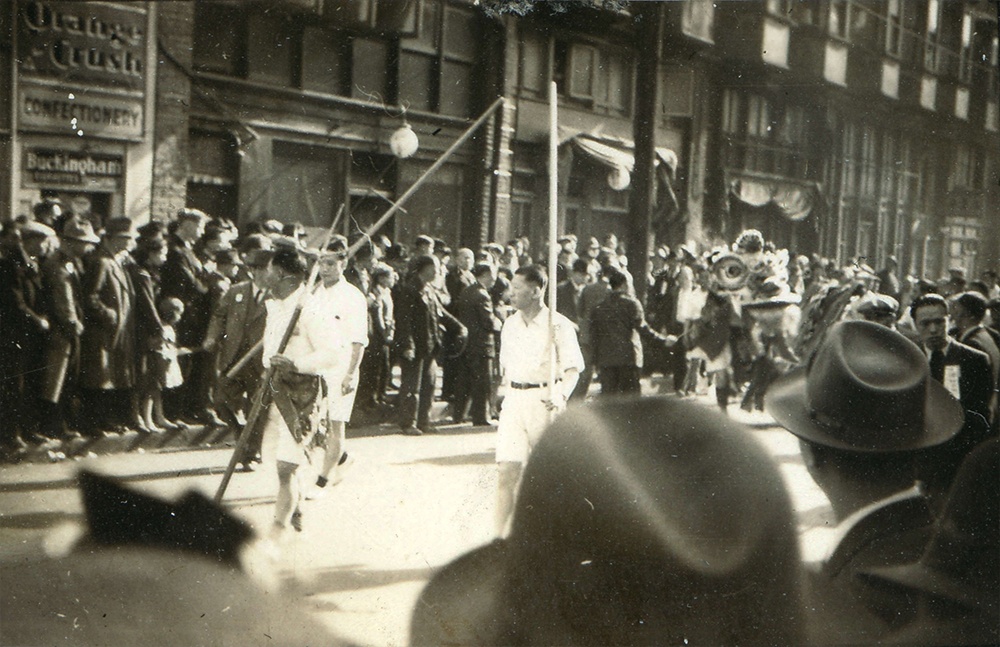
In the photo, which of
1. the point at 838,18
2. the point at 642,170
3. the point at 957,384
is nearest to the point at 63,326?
the point at 642,170

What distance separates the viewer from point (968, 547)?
15.0ft

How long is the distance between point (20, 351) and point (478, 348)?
6.67ft

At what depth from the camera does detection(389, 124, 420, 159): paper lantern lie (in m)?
4.27

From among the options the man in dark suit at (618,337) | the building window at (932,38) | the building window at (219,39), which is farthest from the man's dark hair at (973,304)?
the building window at (219,39)

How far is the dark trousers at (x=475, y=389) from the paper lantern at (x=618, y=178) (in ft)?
3.52

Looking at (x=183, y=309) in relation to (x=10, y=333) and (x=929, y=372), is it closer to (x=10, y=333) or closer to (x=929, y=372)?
(x=10, y=333)

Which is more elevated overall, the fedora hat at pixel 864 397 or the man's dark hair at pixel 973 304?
the man's dark hair at pixel 973 304

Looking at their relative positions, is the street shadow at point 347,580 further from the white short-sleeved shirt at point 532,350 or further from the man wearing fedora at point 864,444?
the man wearing fedora at point 864,444

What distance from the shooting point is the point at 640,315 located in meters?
4.63

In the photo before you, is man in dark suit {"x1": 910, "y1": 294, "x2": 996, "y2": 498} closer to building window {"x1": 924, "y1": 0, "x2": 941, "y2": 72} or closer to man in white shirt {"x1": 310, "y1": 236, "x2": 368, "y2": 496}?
building window {"x1": 924, "y1": 0, "x2": 941, "y2": 72}

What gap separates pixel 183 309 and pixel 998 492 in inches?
159

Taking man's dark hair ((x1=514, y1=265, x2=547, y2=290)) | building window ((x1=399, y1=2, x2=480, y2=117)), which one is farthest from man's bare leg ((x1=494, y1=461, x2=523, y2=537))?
building window ((x1=399, y1=2, x2=480, y2=117))

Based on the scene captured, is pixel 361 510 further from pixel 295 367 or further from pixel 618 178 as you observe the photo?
pixel 618 178

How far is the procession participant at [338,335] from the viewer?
13.9 ft
